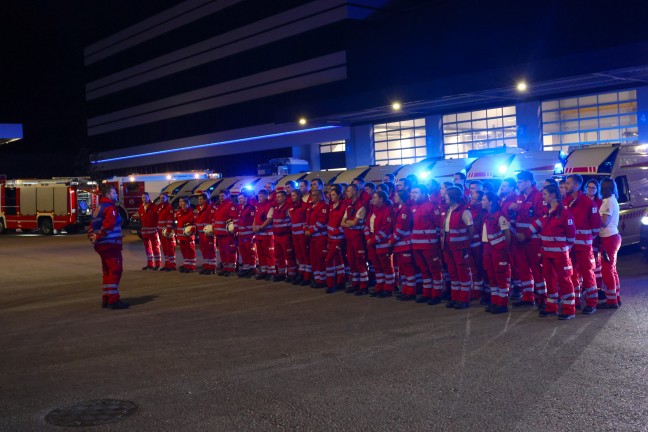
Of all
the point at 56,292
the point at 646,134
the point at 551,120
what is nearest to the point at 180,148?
the point at 551,120

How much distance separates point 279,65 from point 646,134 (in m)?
25.1

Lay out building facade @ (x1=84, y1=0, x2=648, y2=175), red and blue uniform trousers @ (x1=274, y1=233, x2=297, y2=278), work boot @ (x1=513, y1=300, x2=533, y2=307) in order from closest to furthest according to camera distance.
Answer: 1. work boot @ (x1=513, y1=300, x2=533, y2=307)
2. red and blue uniform trousers @ (x1=274, y1=233, x2=297, y2=278)
3. building facade @ (x1=84, y1=0, x2=648, y2=175)

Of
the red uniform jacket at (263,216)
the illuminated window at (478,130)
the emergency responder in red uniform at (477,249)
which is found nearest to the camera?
the emergency responder in red uniform at (477,249)

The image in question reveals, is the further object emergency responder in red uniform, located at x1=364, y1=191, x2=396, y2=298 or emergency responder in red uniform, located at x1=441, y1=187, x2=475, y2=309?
emergency responder in red uniform, located at x1=364, y1=191, x2=396, y2=298

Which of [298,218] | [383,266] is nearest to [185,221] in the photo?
[298,218]

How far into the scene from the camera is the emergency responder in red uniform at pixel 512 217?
10062 mm

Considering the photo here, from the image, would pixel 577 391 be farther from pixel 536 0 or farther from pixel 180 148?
pixel 180 148

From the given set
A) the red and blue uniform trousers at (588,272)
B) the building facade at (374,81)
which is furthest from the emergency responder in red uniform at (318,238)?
the building facade at (374,81)

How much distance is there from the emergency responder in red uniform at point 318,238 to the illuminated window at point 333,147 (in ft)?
84.5

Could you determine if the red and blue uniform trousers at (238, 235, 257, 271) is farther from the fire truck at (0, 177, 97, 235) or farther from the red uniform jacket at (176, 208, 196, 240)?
the fire truck at (0, 177, 97, 235)

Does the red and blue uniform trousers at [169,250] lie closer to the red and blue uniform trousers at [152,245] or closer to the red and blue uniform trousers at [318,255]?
the red and blue uniform trousers at [152,245]

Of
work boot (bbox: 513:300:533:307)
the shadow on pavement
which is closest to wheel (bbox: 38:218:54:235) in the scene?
the shadow on pavement

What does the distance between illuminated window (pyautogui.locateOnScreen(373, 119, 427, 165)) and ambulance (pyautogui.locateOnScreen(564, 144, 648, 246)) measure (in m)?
17.0

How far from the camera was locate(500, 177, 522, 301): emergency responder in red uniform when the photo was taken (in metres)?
10.1
